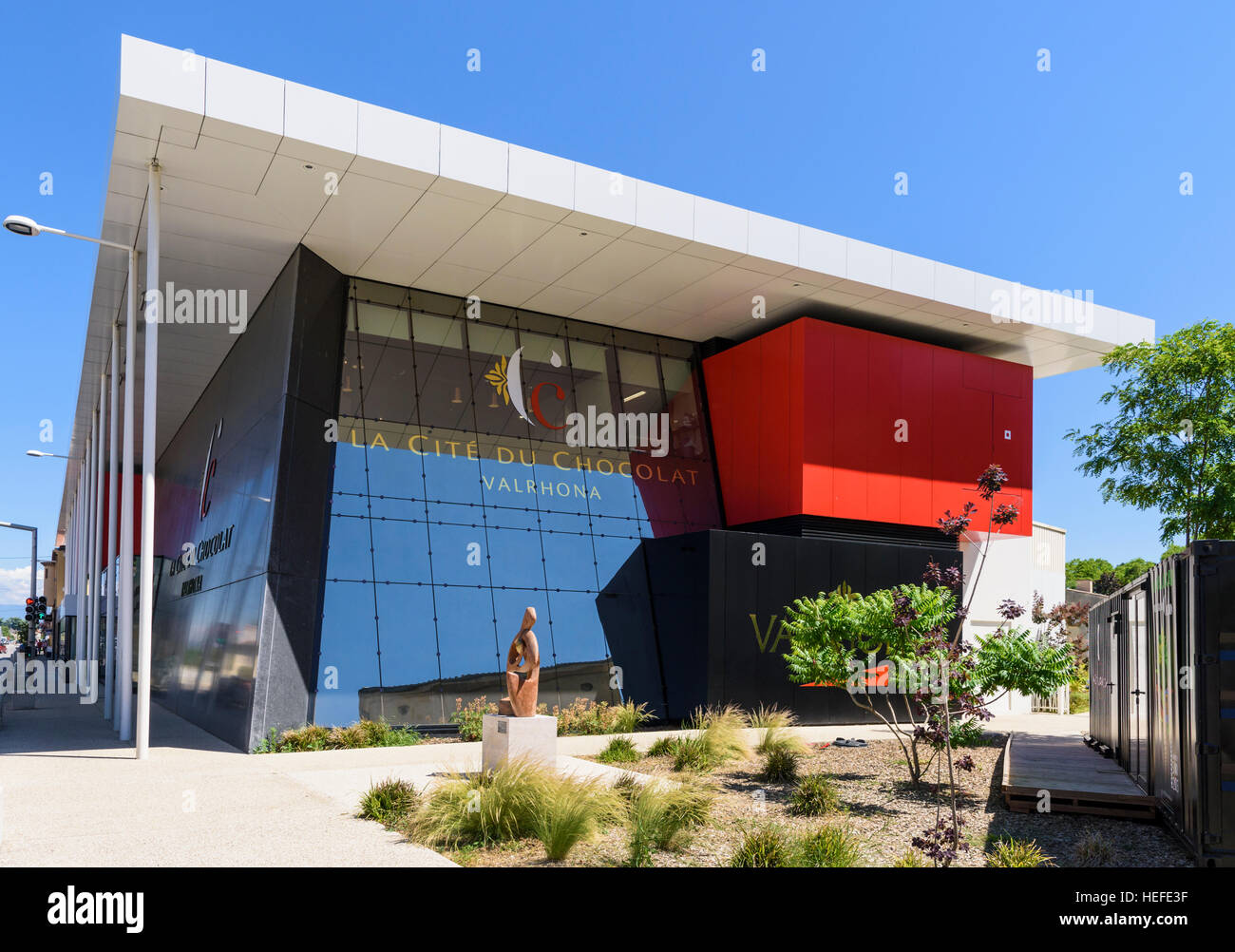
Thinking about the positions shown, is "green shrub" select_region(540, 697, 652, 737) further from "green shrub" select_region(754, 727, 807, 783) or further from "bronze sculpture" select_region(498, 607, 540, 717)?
"bronze sculpture" select_region(498, 607, 540, 717)

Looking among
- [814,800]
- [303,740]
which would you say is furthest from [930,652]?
[303,740]

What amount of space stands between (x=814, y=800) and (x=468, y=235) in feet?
35.0

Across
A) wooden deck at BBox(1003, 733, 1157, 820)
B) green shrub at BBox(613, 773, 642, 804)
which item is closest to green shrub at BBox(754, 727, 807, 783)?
green shrub at BBox(613, 773, 642, 804)

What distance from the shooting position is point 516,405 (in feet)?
62.8

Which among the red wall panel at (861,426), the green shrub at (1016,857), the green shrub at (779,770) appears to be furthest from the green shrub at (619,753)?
the red wall panel at (861,426)

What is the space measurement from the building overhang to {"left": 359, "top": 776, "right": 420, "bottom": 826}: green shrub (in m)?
8.47

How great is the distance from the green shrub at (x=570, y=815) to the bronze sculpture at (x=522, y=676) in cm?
285

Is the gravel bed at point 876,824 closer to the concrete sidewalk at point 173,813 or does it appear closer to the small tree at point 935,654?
the small tree at point 935,654

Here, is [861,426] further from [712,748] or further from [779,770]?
[779,770]

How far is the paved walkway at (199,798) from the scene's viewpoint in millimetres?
7113

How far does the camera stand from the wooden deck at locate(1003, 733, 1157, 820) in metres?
9.12
